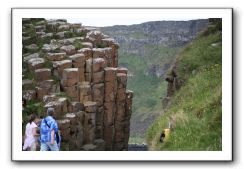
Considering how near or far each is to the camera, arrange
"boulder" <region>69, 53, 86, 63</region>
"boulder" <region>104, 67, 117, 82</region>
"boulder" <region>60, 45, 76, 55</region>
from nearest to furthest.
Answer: "boulder" <region>69, 53, 86, 63</region> → "boulder" <region>60, 45, 76, 55</region> → "boulder" <region>104, 67, 117, 82</region>

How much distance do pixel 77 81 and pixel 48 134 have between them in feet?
11.5

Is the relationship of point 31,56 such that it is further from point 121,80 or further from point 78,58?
point 121,80

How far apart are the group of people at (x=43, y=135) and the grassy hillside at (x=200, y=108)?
1528 millimetres

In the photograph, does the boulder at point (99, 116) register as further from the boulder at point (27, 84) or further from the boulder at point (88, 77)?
the boulder at point (27, 84)

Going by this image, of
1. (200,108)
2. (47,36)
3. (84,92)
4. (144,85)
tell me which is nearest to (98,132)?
(84,92)

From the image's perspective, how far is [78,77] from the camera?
15047mm

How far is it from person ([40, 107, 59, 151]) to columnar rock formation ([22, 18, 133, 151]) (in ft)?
1.44

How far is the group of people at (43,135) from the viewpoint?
37.6 feet

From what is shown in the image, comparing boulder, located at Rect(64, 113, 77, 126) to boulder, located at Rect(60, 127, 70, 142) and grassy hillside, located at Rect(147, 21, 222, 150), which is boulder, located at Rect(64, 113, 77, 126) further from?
grassy hillside, located at Rect(147, 21, 222, 150)

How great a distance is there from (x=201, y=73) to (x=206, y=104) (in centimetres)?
165

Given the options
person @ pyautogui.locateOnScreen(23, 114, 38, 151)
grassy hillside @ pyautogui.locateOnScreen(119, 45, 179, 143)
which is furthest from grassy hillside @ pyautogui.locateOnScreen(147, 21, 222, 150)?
person @ pyautogui.locateOnScreen(23, 114, 38, 151)

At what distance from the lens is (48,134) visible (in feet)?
37.8

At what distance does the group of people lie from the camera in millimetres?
11445

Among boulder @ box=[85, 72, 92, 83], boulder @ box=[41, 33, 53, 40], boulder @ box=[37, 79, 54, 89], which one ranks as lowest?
boulder @ box=[37, 79, 54, 89]
